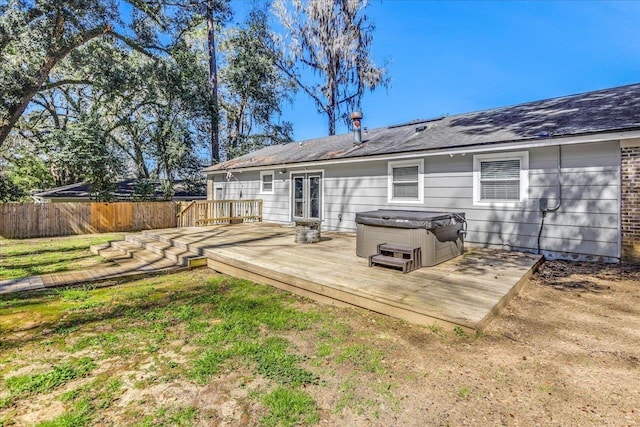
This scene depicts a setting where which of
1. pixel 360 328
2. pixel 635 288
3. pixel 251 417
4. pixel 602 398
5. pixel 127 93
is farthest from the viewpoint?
pixel 127 93

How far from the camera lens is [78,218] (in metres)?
11.9

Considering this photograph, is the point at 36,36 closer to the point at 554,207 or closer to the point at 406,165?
the point at 406,165

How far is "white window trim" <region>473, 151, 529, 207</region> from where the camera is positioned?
6.08m

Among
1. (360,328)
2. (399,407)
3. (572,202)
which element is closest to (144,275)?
(360,328)

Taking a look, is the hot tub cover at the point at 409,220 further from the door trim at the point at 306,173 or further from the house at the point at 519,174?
the door trim at the point at 306,173

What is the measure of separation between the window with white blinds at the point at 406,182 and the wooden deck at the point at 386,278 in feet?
6.85

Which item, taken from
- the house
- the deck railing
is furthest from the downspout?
the deck railing

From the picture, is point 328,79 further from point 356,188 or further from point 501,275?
point 501,275

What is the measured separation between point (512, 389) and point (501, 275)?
2.54m

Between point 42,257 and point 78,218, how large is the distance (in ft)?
17.4

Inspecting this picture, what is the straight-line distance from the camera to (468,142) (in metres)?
6.51

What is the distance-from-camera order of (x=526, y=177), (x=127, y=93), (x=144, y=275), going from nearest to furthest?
(x=144, y=275), (x=526, y=177), (x=127, y=93)

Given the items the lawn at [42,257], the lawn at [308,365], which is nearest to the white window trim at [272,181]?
the lawn at [42,257]

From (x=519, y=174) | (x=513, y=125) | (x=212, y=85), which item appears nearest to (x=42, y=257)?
(x=519, y=174)
